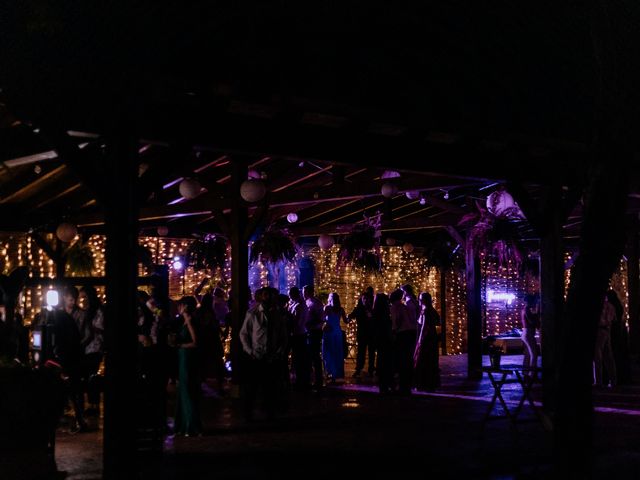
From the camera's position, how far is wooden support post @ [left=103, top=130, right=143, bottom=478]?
23.4ft

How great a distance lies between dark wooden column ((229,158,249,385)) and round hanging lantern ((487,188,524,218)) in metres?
3.78

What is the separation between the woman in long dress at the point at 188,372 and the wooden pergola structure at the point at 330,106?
6.86ft

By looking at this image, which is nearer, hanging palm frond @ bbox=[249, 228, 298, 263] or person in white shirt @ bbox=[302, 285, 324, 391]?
person in white shirt @ bbox=[302, 285, 324, 391]

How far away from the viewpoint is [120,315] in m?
7.18

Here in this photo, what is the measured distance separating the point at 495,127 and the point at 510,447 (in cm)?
353

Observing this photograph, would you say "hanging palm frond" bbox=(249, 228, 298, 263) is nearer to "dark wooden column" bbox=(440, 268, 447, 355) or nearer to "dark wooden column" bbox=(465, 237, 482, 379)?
"dark wooden column" bbox=(465, 237, 482, 379)

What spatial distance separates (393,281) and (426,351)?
8.94 meters

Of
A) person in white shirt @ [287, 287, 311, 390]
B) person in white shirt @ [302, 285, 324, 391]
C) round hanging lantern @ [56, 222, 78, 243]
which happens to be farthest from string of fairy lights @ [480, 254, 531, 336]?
round hanging lantern @ [56, 222, 78, 243]

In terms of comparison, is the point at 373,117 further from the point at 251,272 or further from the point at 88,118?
the point at 251,272

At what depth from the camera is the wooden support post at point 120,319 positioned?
7.13m

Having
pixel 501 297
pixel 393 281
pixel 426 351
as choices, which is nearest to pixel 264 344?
pixel 426 351

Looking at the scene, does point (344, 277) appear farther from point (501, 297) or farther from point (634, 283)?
point (634, 283)

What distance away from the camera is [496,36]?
33.6 ft

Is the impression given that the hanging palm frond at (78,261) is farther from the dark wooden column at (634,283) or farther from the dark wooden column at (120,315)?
the dark wooden column at (634,283)
